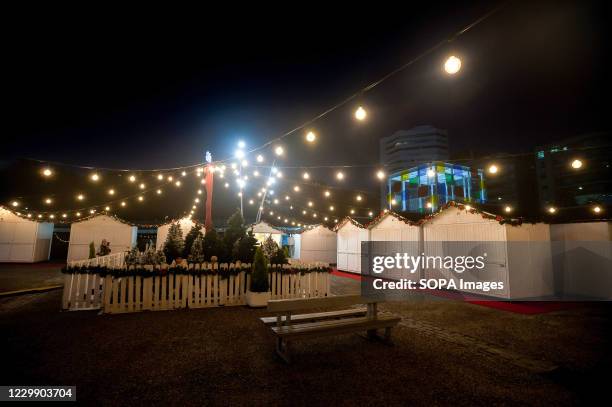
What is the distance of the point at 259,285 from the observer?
7.63 m

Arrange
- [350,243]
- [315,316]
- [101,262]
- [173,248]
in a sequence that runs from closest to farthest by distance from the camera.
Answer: [315,316] → [101,262] → [173,248] → [350,243]

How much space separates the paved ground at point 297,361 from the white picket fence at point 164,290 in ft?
1.56

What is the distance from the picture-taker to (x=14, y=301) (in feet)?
25.6

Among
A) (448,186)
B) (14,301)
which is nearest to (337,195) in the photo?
(448,186)

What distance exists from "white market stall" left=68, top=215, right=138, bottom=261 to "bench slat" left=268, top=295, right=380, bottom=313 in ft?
63.9

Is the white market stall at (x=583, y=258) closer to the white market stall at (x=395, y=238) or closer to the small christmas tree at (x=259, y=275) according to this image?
the white market stall at (x=395, y=238)

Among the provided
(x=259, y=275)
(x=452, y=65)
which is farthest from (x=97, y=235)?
(x=452, y=65)

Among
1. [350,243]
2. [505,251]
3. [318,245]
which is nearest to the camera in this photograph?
[505,251]

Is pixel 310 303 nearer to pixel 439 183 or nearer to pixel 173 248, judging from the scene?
pixel 173 248

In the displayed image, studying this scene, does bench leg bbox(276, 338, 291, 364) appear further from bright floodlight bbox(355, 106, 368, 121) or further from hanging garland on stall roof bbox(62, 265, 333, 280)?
bright floodlight bbox(355, 106, 368, 121)

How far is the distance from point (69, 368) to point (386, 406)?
4171 millimetres

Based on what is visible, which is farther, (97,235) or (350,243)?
(97,235)

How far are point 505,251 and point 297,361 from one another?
326 inches

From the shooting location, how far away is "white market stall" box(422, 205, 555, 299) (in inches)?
353
